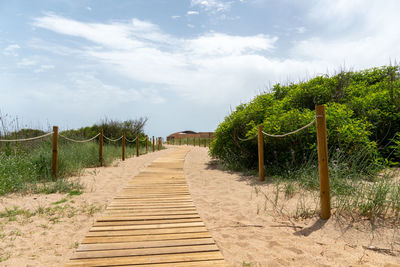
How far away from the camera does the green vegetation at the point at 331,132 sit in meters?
5.07

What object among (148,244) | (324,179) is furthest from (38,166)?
(324,179)

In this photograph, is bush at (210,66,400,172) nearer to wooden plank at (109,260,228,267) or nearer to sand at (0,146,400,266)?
sand at (0,146,400,266)

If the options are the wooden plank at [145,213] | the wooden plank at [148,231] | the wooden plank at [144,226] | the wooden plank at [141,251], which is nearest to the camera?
the wooden plank at [141,251]

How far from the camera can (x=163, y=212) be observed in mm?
3738

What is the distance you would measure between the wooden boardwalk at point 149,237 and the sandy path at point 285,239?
0.22 metres

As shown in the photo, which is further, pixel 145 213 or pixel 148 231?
pixel 145 213

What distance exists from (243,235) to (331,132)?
420cm

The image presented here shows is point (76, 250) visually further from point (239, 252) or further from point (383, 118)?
point (383, 118)

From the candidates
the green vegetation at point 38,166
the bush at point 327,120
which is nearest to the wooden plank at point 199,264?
the green vegetation at point 38,166

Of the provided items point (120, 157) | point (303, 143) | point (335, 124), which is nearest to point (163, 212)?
point (303, 143)

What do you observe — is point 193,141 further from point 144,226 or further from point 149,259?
point 149,259

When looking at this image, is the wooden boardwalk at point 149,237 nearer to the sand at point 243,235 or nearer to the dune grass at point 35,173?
the sand at point 243,235

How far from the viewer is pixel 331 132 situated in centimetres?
597

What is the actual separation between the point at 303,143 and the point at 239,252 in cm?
468
